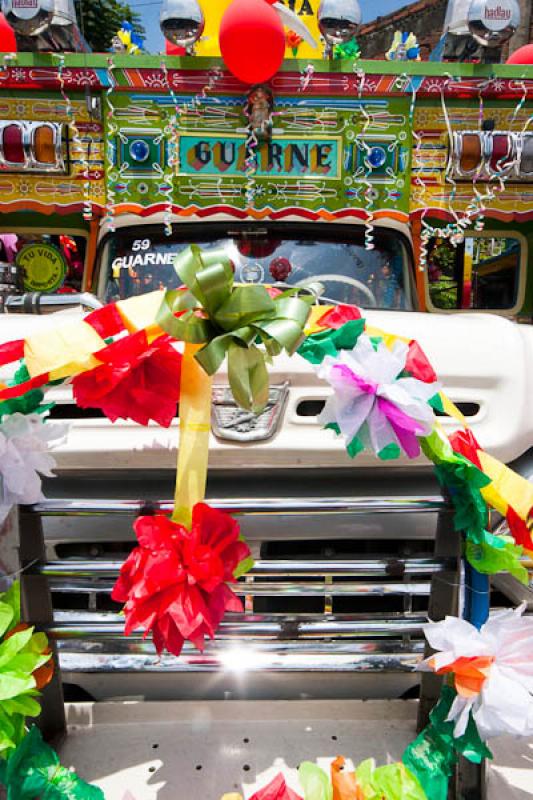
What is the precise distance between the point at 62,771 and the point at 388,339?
116 centimetres

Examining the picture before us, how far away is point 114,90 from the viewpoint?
3008mm

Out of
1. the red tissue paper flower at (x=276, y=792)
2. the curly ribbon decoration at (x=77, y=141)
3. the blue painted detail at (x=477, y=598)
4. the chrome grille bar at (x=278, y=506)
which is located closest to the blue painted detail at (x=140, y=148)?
the curly ribbon decoration at (x=77, y=141)

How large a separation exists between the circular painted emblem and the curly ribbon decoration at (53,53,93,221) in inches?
22.5

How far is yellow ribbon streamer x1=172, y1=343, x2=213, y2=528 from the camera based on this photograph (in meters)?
1.13

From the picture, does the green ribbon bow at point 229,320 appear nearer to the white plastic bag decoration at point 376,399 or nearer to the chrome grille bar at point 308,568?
the white plastic bag decoration at point 376,399

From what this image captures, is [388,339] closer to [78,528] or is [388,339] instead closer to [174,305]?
[174,305]

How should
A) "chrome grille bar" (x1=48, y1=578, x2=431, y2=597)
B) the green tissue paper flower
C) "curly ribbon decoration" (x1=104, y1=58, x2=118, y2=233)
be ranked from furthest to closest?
"curly ribbon decoration" (x1=104, y1=58, x2=118, y2=233), "chrome grille bar" (x1=48, y1=578, x2=431, y2=597), the green tissue paper flower

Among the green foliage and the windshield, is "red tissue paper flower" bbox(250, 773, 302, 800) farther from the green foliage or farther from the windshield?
the green foliage

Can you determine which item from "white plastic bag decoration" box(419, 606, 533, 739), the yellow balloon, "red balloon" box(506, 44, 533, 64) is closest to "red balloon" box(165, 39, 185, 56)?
the yellow balloon

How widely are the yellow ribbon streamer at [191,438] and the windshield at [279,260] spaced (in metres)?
1.74

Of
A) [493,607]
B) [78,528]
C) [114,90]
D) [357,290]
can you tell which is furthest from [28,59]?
[493,607]

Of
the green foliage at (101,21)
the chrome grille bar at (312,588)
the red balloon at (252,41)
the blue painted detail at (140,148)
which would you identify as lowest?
the chrome grille bar at (312,588)

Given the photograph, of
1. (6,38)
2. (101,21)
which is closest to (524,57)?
(6,38)

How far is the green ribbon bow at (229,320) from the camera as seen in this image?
1024 mm
